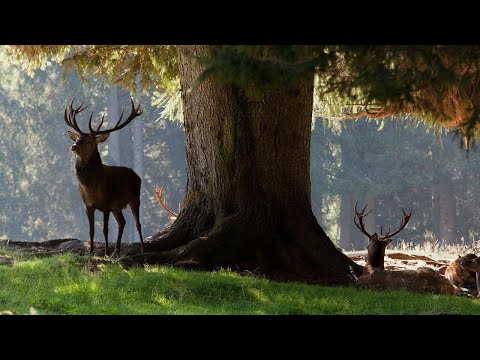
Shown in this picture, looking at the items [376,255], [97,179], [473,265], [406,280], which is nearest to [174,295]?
[97,179]

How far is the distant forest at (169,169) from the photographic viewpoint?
1622 inches

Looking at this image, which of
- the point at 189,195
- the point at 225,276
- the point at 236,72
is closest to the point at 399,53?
the point at 236,72

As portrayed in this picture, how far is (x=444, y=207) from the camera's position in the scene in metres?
42.0

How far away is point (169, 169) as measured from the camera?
144 feet

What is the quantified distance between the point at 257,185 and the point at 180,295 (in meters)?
3.26

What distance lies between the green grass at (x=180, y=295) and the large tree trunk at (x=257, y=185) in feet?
4.06

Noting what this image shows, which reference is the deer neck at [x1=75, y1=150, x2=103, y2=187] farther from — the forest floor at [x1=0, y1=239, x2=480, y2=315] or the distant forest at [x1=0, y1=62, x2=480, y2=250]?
the distant forest at [x1=0, y1=62, x2=480, y2=250]

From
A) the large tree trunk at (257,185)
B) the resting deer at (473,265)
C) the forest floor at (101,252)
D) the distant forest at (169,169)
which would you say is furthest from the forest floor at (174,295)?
the distant forest at (169,169)

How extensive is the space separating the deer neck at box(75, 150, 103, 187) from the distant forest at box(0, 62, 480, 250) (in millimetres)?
28791

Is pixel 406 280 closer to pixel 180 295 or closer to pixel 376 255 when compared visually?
pixel 376 255

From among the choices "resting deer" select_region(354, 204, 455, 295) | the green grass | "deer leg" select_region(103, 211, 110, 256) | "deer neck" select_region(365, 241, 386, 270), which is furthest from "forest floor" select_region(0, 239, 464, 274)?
the green grass

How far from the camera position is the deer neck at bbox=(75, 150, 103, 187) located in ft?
39.8
